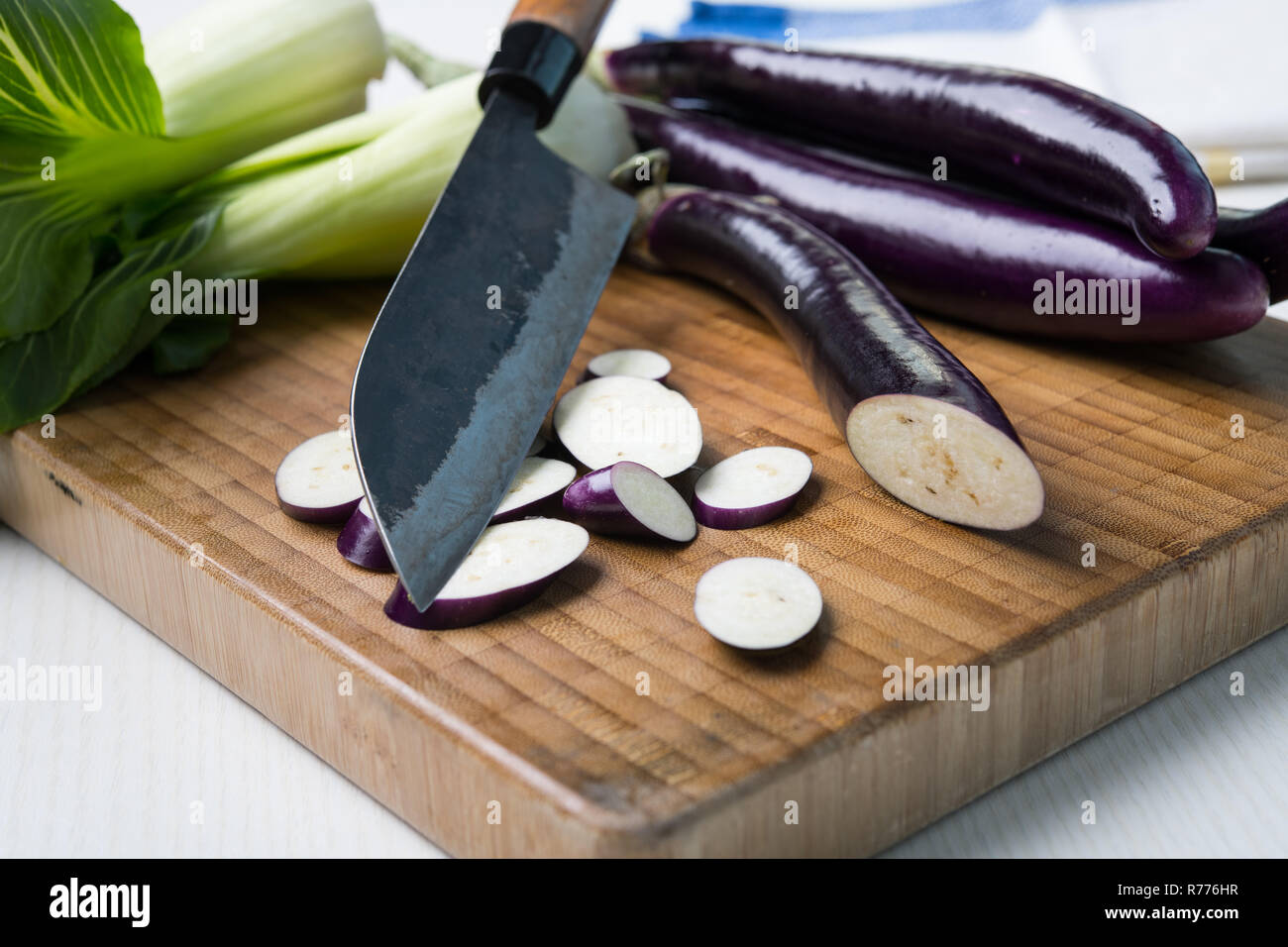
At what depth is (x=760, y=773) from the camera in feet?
4.09

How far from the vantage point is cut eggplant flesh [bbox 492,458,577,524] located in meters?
1.62

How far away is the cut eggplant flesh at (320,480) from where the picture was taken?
165 centimetres

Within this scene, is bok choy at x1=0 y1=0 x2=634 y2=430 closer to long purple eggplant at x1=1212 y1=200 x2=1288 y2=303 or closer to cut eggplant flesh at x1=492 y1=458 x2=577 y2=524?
cut eggplant flesh at x1=492 y1=458 x2=577 y2=524

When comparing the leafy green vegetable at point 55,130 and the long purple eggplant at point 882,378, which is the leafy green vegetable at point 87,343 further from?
the long purple eggplant at point 882,378

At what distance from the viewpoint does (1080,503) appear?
1.68 meters

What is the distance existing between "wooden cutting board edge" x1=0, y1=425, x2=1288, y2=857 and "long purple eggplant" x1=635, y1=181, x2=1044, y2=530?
0.19 m

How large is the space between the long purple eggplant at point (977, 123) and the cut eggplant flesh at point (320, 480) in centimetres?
116

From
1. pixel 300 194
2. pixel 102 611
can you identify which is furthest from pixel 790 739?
pixel 300 194

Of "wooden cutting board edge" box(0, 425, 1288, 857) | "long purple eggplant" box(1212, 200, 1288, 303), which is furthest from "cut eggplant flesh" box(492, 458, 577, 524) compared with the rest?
"long purple eggplant" box(1212, 200, 1288, 303)

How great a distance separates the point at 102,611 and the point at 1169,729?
4.65ft

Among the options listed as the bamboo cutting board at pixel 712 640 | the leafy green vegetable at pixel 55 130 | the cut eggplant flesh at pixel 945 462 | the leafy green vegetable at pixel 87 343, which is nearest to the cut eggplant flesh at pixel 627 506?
the bamboo cutting board at pixel 712 640

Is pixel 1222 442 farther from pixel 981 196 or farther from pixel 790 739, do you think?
pixel 790 739

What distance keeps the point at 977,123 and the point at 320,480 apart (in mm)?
1233

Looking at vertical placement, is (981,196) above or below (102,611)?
above
